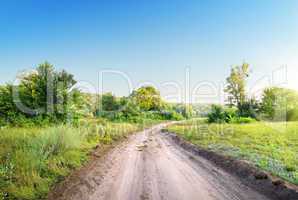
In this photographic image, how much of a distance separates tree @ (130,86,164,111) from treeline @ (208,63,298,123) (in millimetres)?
18750

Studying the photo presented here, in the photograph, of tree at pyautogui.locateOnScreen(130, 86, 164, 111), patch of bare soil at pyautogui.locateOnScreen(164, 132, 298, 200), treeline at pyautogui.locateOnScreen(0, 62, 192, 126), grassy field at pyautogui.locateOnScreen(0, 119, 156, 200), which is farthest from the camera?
tree at pyautogui.locateOnScreen(130, 86, 164, 111)

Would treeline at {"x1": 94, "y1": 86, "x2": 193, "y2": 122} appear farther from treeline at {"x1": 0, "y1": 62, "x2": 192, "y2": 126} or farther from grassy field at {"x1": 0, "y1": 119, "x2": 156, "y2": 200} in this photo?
grassy field at {"x1": 0, "y1": 119, "x2": 156, "y2": 200}

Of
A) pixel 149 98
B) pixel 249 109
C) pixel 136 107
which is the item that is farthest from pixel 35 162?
pixel 149 98

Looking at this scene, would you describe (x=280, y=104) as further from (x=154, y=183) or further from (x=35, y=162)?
(x=35, y=162)

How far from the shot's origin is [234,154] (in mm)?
8008

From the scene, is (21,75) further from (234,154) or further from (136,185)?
(234,154)

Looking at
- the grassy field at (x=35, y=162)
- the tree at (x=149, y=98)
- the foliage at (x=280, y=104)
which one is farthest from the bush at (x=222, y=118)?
the grassy field at (x=35, y=162)

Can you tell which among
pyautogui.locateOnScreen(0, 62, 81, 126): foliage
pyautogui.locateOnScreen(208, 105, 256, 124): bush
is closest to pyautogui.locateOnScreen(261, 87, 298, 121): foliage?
pyautogui.locateOnScreen(208, 105, 256, 124): bush

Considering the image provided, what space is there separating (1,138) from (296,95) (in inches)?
1572

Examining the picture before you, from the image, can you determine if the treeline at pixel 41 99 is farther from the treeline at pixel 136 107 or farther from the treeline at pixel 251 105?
the treeline at pixel 251 105

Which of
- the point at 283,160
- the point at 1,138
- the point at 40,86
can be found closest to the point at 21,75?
the point at 40,86

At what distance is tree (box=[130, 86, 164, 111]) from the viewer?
5003 centimetres

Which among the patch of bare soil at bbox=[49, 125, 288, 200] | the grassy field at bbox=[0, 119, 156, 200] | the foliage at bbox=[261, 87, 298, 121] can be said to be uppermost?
the foliage at bbox=[261, 87, 298, 121]

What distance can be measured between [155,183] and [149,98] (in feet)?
155
